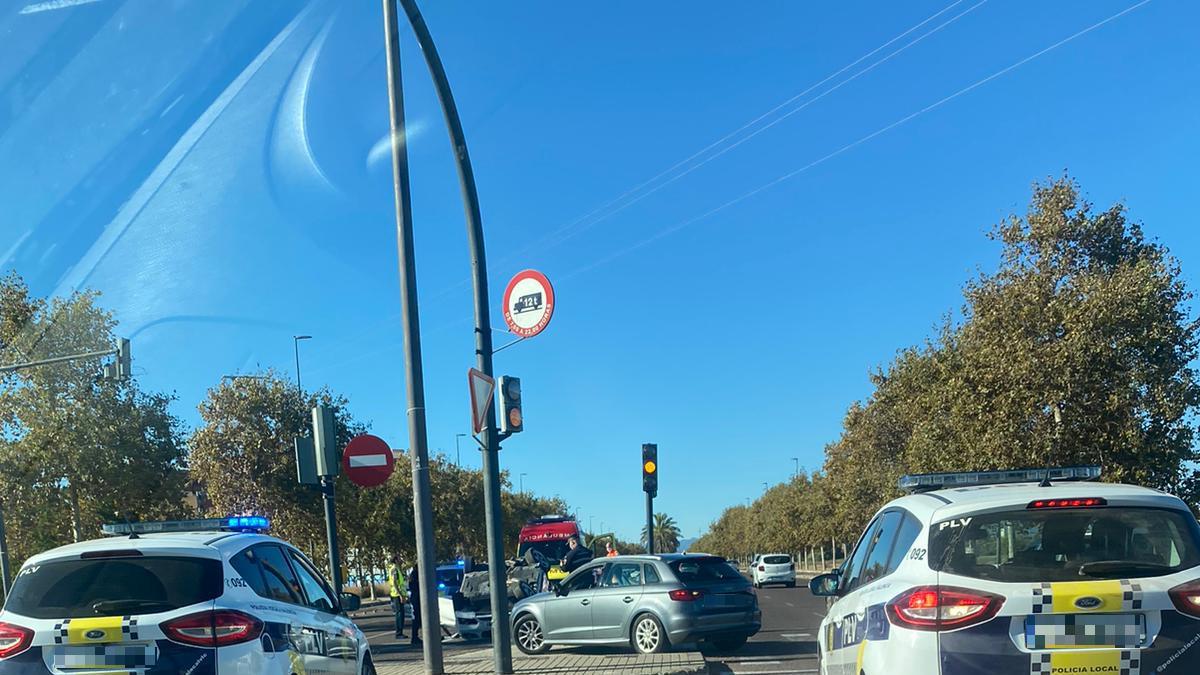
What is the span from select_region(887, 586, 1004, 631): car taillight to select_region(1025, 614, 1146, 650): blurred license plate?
0.22 m

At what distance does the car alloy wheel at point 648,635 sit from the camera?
46.4ft

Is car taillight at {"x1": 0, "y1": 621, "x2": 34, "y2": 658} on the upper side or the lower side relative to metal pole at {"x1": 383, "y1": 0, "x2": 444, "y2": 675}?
lower

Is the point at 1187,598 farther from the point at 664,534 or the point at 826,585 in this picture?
the point at 664,534

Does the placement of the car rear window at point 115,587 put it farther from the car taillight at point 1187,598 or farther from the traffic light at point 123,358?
the traffic light at point 123,358

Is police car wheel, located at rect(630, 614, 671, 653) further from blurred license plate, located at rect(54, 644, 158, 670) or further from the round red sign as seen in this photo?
blurred license plate, located at rect(54, 644, 158, 670)

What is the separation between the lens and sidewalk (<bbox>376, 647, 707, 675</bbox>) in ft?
38.6

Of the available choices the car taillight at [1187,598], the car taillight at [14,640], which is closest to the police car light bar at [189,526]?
the car taillight at [14,640]

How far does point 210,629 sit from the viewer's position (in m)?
6.42

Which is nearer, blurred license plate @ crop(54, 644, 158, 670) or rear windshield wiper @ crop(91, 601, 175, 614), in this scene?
blurred license plate @ crop(54, 644, 158, 670)

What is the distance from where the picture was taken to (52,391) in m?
27.1

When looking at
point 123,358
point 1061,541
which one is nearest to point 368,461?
point 1061,541

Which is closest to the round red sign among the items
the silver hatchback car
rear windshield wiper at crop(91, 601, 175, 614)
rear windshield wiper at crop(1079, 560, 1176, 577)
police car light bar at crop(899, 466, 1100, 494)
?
the silver hatchback car

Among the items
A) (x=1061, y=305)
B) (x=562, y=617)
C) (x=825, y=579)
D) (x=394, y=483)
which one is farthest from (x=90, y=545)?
(x=394, y=483)

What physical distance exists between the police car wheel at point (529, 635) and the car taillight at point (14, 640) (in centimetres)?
976
